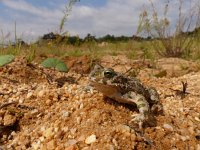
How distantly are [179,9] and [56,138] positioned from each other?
7.57 m

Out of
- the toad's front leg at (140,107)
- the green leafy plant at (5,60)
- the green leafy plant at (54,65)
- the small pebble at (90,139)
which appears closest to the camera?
the small pebble at (90,139)

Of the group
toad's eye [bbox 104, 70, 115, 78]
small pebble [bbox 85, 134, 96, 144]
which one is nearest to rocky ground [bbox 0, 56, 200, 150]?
small pebble [bbox 85, 134, 96, 144]

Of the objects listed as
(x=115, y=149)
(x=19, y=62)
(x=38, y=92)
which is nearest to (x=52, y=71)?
(x=19, y=62)

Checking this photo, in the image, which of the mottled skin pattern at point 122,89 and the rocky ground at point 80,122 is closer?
the rocky ground at point 80,122

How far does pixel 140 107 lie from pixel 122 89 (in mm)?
201

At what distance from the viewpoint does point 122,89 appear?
3.12 metres

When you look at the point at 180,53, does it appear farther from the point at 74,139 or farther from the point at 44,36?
the point at 74,139

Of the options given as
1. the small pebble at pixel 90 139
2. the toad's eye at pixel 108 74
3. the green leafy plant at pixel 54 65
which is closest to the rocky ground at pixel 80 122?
the small pebble at pixel 90 139

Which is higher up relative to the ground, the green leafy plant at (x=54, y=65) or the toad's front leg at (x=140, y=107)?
the green leafy plant at (x=54, y=65)

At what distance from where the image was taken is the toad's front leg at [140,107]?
2914 mm

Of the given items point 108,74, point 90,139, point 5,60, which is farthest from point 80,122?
point 5,60

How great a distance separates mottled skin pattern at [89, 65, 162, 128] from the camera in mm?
2953

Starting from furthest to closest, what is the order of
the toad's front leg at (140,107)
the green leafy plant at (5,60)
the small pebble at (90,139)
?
the green leafy plant at (5,60) < the toad's front leg at (140,107) < the small pebble at (90,139)

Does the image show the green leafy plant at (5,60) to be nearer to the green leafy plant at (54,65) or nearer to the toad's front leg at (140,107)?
the green leafy plant at (54,65)
